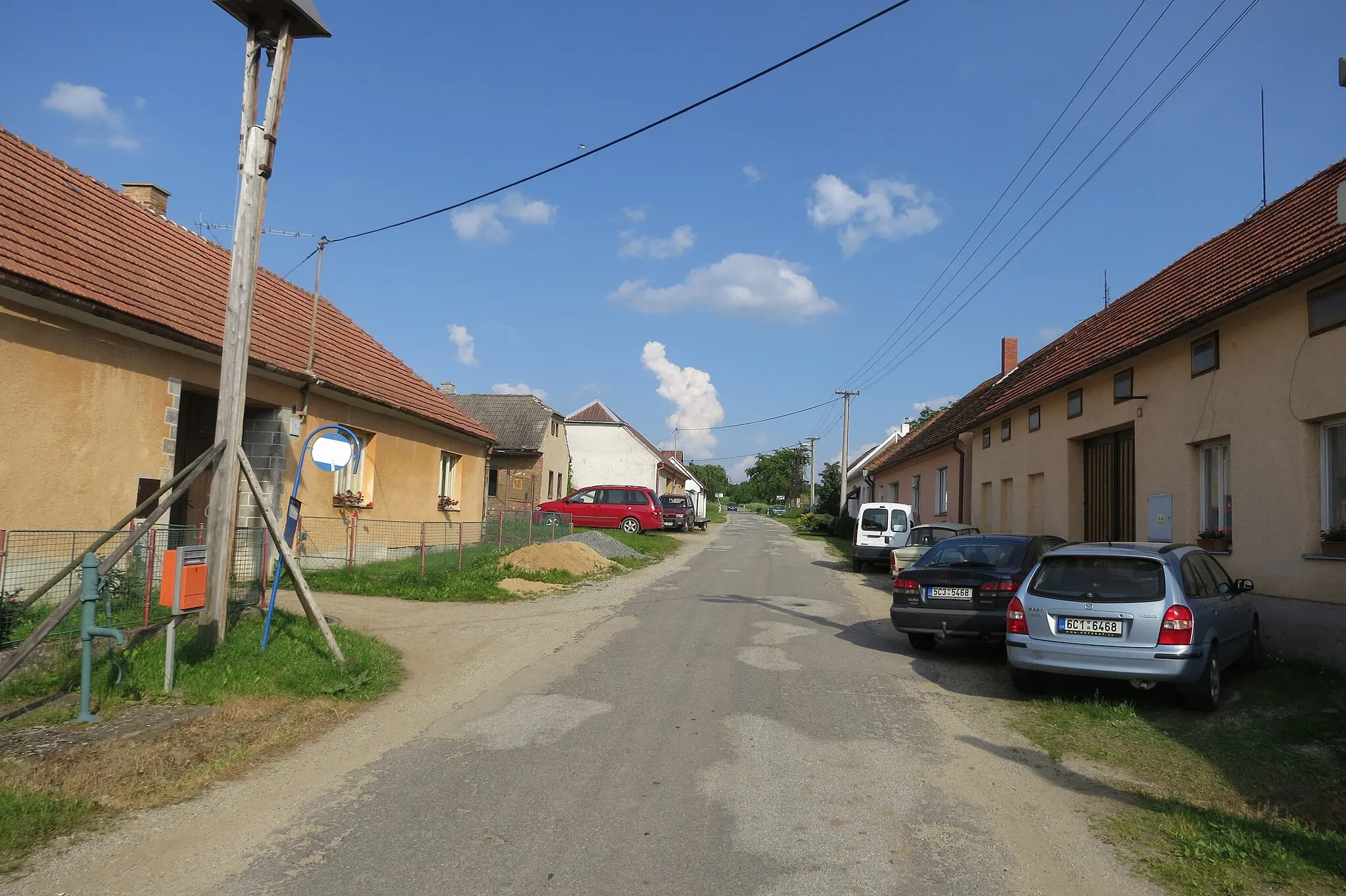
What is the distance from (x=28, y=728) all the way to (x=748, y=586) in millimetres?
13107

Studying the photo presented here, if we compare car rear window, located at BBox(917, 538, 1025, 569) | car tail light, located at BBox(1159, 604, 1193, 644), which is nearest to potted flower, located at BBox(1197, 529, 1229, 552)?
car rear window, located at BBox(917, 538, 1025, 569)

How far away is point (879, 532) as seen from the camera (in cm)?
2306

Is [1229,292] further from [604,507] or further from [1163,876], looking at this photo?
[604,507]

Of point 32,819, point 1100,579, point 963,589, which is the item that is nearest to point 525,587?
point 963,589

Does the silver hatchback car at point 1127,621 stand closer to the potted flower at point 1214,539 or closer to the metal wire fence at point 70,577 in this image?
the potted flower at point 1214,539

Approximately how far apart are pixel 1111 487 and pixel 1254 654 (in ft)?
20.5

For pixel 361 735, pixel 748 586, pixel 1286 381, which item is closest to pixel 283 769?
pixel 361 735

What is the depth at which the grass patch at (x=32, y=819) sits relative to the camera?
427 centimetres

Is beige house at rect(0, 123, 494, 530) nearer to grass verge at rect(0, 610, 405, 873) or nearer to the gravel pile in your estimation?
grass verge at rect(0, 610, 405, 873)

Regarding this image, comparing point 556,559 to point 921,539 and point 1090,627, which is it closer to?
point 921,539

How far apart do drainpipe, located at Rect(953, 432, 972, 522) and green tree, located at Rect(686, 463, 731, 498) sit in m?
120

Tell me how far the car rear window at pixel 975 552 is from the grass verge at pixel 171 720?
6458mm

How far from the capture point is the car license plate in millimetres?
7418

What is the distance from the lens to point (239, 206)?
27.5 ft
